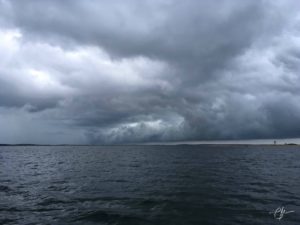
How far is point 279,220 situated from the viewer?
18.4 meters

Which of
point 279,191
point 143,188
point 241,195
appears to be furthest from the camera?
point 143,188

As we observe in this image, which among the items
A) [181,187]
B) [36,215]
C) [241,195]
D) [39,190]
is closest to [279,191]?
[241,195]

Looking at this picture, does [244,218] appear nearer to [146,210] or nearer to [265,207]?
[265,207]

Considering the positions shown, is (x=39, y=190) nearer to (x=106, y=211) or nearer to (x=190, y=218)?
(x=106, y=211)

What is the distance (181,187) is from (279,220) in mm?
15130

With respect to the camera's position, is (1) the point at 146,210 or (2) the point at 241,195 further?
(2) the point at 241,195

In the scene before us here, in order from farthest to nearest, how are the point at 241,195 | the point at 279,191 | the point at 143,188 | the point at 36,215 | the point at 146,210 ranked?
the point at 143,188, the point at 279,191, the point at 241,195, the point at 146,210, the point at 36,215

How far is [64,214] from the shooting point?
20.3 metres
